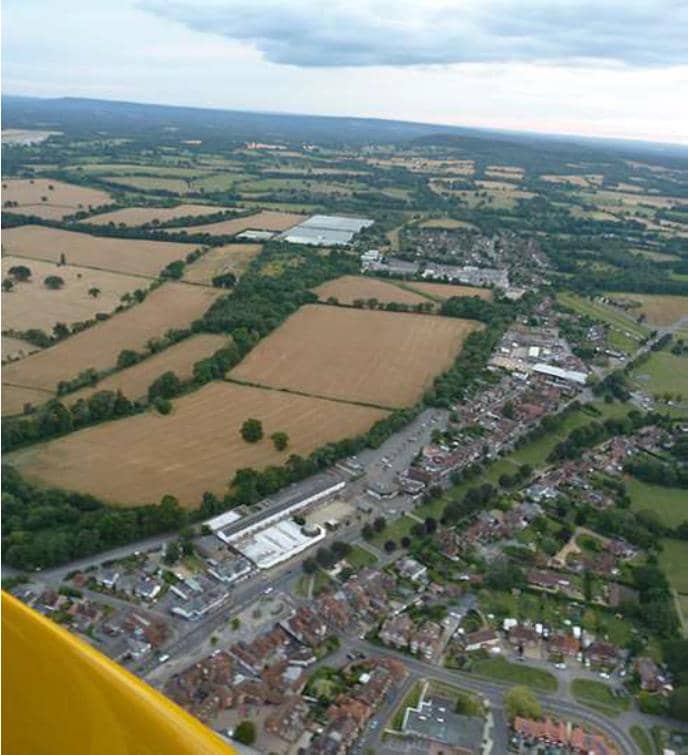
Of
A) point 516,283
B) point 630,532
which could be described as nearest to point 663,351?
point 516,283

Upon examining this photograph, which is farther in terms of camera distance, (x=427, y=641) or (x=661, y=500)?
(x=661, y=500)

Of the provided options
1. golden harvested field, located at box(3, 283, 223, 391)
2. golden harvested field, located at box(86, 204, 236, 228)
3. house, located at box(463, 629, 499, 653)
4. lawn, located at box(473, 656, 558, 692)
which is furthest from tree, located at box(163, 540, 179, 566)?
golden harvested field, located at box(86, 204, 236, 228)

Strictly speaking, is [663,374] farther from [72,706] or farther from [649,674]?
[72,706]

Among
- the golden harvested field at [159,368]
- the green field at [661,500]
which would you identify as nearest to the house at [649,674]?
the green field at [661,500]

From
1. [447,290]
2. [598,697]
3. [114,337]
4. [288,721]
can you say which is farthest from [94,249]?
[598,697]

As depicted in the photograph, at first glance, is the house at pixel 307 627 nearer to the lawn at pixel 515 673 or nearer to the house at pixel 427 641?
the house at pixel 427 641

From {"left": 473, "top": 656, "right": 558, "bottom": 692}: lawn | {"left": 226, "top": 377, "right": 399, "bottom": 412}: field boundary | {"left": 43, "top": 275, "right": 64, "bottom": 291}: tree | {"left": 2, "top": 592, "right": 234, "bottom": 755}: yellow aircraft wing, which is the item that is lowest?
{"left": 473, "top": 656, "right": 558, "bottom": 692}: lawn

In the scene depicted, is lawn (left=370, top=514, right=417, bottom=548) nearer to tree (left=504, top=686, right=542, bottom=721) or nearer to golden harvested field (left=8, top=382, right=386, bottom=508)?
golden harvested field (left=8, top=382, right=386, bottom=508)
